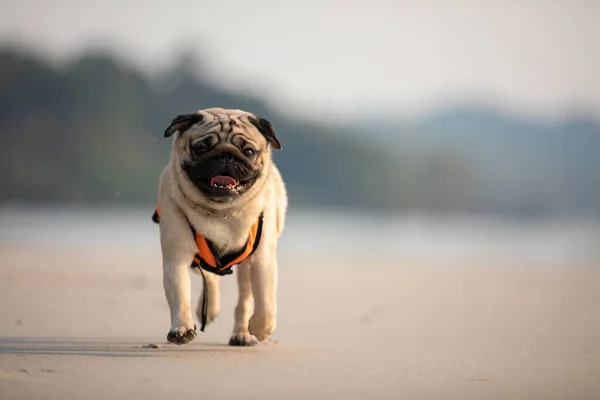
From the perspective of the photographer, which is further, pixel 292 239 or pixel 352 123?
pixel 352 123

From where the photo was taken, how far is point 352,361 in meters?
5.87

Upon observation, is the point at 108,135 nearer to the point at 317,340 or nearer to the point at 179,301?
the point at 317,340

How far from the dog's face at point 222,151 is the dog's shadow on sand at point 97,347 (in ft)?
3.36

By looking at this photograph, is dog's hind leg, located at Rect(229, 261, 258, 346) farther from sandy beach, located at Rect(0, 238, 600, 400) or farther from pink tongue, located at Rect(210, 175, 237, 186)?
pink tongue, located at Rect(210, 175, 237, 186)

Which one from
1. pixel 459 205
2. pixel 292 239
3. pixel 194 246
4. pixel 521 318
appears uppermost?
pixel 194 246

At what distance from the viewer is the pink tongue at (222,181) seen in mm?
5621

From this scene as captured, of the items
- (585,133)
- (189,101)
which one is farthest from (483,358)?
(585,133)

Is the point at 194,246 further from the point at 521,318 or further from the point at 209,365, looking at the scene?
the point at 521,318

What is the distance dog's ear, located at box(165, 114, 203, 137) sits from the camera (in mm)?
5684

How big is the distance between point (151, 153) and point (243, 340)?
52.2 metres

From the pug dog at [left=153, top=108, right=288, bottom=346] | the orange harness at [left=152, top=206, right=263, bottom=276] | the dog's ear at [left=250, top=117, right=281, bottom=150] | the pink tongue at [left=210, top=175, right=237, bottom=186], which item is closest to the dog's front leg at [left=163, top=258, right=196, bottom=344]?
the pug dog at [left=153, top=108, right=288, bottom=346]

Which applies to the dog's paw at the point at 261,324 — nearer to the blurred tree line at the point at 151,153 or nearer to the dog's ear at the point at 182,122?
the dog's ear at the point at 182,122

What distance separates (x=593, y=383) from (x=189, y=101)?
56.5 meters

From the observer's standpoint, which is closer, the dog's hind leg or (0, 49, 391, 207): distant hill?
the dog's hind leg
